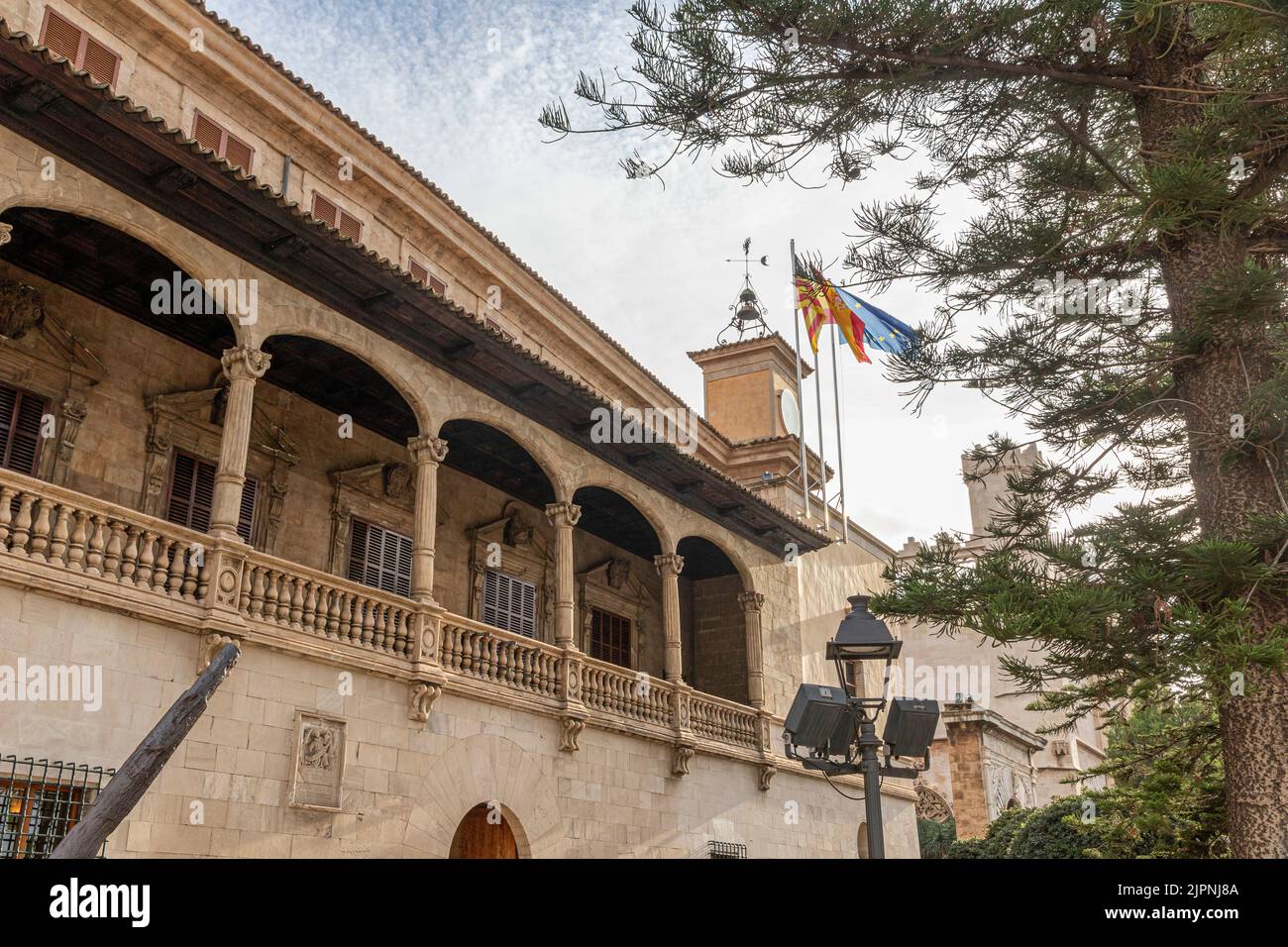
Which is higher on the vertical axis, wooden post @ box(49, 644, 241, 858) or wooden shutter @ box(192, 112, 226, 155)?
wooden shutter @ box(192, 112, 226, 155)

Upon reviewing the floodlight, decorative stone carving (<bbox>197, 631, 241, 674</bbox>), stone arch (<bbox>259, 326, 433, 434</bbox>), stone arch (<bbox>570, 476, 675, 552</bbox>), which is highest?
stone arch (<bbox>259, 326, 433, 434</bbox>)

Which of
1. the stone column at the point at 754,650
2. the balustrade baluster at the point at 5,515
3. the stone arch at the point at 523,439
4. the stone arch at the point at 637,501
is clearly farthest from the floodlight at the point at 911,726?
the stone column at the point at 754,650

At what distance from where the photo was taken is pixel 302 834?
10617 mm

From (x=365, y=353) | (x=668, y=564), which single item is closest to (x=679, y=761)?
(x=668, y=564)

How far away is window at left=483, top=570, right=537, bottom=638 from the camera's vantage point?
1727 cm

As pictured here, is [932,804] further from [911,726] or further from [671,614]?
[911,726]

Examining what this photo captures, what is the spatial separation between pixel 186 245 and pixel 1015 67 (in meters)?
7.87

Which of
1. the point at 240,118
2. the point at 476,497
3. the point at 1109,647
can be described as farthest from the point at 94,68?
the point at 1109,647

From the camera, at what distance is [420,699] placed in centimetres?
1220

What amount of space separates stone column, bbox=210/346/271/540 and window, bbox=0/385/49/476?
7.45ft

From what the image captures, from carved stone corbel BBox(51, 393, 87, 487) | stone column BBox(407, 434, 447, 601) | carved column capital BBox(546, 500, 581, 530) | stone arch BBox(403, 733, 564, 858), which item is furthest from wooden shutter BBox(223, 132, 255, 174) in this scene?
stone arch BBox(403, 733, 564, 858)

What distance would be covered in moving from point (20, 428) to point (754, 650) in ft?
39.9

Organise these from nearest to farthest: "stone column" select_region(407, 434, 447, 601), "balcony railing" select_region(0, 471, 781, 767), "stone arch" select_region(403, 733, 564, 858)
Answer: "balcony railing" select_region(0, 471, 781, 767) → "stone arch" select_region(403, 733, 564, 858) → "stone column" select_region(407, 434, 447, 601)

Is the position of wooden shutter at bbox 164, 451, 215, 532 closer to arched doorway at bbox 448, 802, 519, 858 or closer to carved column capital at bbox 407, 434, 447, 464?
carved column capital at bbox 407, 434, 447, 464
